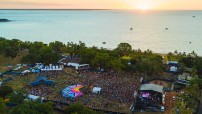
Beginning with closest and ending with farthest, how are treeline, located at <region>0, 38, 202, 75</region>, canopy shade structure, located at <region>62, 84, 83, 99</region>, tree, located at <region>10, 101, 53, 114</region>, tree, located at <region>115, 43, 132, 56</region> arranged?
tree, located at <region>10, 101, 53, 114</region> < canopy shade structure, located at <region>62, 84, 83, 99</region> < treeline, located at <region>0, 38, 202, 75</region> < tree, located at <region>115, 43, 132, 56</region>

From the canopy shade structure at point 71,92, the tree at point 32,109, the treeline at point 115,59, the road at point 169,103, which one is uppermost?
the treeline at point 115,59

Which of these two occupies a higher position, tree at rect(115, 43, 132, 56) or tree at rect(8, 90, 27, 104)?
tree at rect(115, 43, 132, 56)

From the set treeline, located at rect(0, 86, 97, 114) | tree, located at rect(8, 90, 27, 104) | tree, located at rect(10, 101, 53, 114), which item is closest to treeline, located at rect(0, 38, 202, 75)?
treeline, located at rect(0, 86, 97, 114)

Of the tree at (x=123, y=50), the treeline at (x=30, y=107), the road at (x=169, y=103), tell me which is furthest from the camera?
A: the tree at (x=123, y=50)

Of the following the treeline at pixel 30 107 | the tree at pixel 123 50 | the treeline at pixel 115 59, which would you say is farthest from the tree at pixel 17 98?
the tree at pixel 123 50

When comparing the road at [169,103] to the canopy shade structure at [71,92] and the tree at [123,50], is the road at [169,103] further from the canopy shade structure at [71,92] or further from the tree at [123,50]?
the tree at [123,50]

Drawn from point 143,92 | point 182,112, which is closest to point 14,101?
point 143,92

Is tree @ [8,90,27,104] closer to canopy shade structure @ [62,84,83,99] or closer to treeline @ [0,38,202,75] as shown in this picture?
canopy shade structure @ [62,84,83,99]

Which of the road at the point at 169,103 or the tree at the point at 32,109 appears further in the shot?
the road at the point at 169,103

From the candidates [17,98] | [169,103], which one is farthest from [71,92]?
[169,103]

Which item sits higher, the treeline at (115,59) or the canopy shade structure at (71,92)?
the treeline at (115,59)

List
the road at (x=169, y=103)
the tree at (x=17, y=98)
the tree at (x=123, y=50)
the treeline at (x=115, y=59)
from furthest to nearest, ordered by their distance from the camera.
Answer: the tree at (x=123, y=50)
the treeline at (x=115, y=59)
the road at (x=169, y=103)
the tree at (x=17, y=98)
